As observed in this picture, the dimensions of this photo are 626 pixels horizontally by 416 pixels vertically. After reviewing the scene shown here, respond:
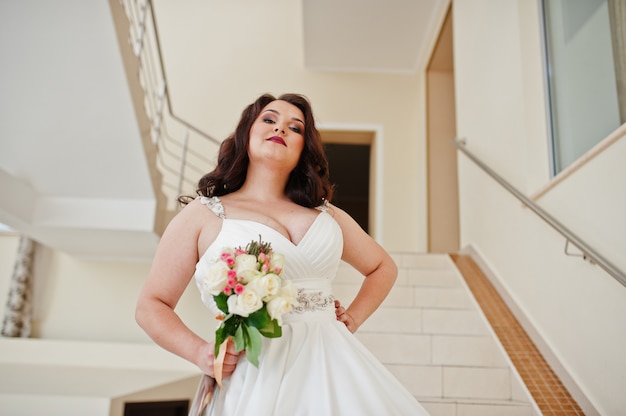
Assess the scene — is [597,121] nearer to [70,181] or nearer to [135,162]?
[135,162]

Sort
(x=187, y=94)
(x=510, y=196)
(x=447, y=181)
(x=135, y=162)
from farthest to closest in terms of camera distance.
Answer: (x=187, y=94), (x=447, y=181), (x=135, y=162), (x=510, y=196)

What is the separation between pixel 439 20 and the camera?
566 centimetres

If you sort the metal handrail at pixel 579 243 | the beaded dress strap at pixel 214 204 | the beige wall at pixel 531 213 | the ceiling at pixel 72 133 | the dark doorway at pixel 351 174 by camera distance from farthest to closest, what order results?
1. the dark doorway at pixel 351 174
2. the ceiling at pixel 72 133
3. the beige wall at pixel 531 213
4. the metal handrail at pixel 579 243
5. the beaded dress strap at pixel 214 204

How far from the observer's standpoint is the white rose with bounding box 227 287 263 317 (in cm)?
99

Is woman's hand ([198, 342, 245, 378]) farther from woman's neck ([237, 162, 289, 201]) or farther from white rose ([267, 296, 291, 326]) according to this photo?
woman's neck ([237, 162, 289, 201])

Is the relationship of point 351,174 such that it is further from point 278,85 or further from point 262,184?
point 262,184

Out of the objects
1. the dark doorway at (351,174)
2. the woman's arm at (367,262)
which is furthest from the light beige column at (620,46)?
the dark doorway at (351,174)

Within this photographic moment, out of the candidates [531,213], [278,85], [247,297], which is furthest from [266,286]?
[278,85]

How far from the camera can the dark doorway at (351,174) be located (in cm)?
868

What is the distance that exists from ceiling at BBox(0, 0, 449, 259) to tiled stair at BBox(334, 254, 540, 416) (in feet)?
6.54

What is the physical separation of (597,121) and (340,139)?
4525mm

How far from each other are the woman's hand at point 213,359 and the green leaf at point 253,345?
8cm

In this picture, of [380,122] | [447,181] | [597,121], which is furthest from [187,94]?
[597,121]

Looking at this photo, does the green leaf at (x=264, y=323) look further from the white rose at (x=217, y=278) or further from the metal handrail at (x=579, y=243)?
the metal handrail at (x=579, y=243)
